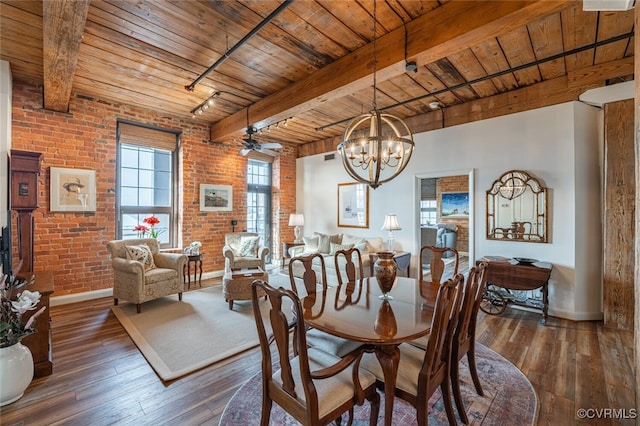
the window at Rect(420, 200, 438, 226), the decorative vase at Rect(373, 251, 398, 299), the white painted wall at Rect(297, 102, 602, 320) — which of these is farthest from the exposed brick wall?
the decorative vase at Rect(373, 251, 398, 299)

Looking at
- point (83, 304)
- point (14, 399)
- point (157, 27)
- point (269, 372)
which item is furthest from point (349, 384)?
point (83, 304)

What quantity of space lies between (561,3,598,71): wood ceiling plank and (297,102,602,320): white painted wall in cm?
62

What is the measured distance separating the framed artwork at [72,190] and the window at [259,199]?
2.91 m

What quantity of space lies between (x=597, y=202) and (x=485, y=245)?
4.55 ft

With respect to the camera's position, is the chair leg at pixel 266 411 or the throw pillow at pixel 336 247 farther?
the throw pillow at pixel 336 247

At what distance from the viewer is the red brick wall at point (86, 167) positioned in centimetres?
394

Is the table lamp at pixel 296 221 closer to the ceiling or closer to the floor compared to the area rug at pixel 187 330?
closer to the ceiling

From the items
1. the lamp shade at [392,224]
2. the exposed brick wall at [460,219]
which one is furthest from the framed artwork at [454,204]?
the lamp shade at [392,224]

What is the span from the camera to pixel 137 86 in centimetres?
395

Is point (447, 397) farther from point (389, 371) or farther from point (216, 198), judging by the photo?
point (216, 198)

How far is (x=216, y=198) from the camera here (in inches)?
229

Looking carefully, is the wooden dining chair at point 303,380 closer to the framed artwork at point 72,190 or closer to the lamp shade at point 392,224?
the lamp shade at point 392,224

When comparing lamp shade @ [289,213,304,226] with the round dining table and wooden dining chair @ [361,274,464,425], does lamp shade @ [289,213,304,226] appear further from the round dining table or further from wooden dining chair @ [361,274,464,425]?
wooden dining chair @ [361,274,464,425]

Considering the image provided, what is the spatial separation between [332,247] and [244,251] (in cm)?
172
